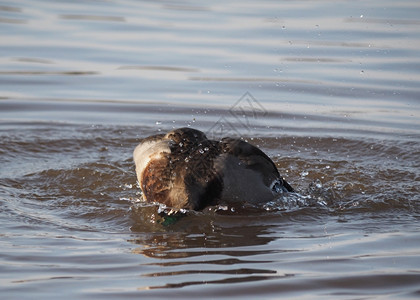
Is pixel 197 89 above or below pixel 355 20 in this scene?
below

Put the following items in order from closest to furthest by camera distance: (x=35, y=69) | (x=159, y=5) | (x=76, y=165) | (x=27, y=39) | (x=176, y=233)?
(x=176, y=233) → (x=76, y=165) → (x=35, y=69) → (x=27, y=39) → (x=159, y=5)

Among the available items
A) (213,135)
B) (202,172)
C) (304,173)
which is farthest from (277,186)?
(213,135)

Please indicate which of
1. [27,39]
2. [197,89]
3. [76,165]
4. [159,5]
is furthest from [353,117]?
[159,5]

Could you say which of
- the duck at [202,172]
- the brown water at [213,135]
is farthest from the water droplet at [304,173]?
the duck at [202,172]

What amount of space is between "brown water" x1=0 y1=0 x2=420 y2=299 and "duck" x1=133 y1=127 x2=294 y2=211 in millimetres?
172

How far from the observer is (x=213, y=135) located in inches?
300

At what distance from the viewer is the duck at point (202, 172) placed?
15.9 ft

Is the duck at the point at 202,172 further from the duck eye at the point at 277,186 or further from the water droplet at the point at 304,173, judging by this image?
the water droplet at the point at 304,173

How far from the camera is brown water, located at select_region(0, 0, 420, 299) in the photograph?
4242 mm

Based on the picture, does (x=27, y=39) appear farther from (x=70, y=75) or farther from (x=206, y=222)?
(x=206, y=222)

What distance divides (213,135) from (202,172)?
9.21 ft

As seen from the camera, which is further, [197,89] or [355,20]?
[355,20]

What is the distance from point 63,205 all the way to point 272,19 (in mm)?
6200

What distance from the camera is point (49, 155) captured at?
677 cm
